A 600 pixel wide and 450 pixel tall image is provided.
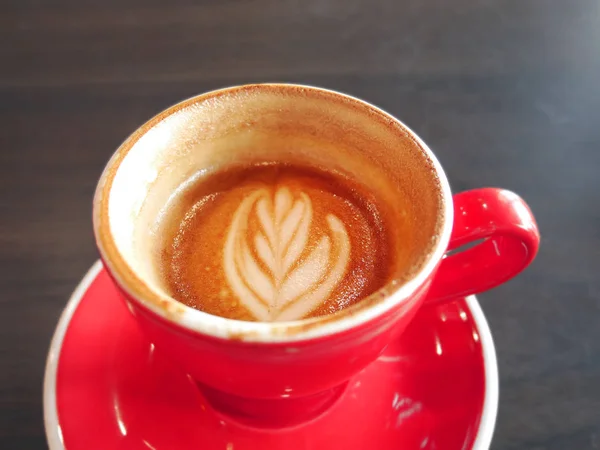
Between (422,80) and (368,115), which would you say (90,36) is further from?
(368,115)

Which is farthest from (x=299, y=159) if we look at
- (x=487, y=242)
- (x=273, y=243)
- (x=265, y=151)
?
(x=487, y=242)

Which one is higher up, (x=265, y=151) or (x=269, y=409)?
(x=265, y=151)

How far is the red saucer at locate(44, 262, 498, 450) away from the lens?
78 cm

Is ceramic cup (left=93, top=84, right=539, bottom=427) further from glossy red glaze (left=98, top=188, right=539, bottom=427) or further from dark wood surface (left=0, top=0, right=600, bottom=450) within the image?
dark wood surface (left=0, top=0, right=600, bottom=450)

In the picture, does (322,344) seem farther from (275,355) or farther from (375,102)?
(375,102)

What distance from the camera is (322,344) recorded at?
57 centimetres

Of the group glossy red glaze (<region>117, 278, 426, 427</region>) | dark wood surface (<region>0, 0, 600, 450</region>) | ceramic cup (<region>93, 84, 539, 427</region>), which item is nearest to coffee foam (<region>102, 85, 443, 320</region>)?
ceramic cup (<region>93, 84, 539, 427</region>)

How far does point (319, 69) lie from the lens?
148cm

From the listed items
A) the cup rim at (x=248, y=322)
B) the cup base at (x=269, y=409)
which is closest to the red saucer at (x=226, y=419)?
the cup base at (x=269, y=409)

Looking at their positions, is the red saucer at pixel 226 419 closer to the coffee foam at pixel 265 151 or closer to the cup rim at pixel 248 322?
the coffee foam at pixel 265 151

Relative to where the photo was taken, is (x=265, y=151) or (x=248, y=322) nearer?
(x=248, y=322)

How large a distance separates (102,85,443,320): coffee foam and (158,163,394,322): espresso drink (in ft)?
0.09

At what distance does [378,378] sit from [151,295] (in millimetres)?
431

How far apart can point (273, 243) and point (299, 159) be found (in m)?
0.19
